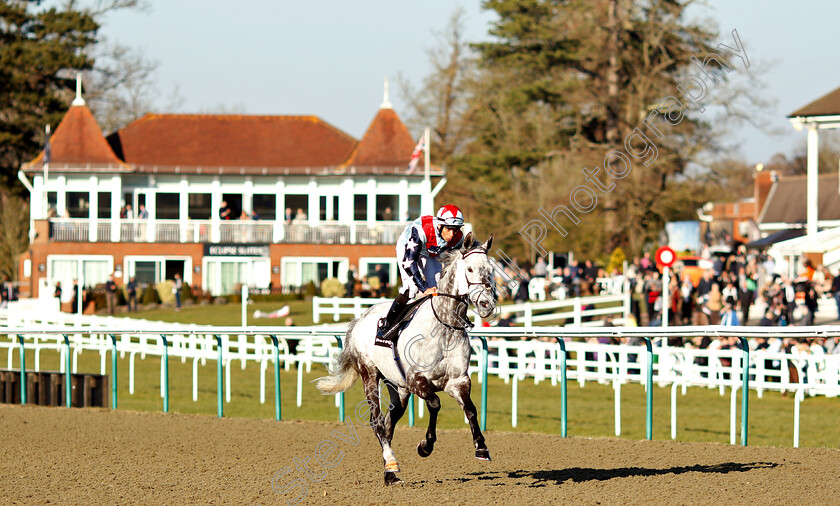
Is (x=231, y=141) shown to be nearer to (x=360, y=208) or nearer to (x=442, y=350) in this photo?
(x=360, y=208)

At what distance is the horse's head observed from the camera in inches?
248

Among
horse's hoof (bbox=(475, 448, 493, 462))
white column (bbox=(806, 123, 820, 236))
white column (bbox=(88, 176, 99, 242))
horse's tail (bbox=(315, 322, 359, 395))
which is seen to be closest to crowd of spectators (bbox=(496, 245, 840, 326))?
white column (bbox=(806, 123, 820, 236))

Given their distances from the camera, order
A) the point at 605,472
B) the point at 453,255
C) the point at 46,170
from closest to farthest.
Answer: the point at 453,255 < the point at 605,472 < the point at 46,170

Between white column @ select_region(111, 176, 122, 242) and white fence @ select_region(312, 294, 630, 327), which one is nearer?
white fence @ select_region(312, 294, 630, 327)

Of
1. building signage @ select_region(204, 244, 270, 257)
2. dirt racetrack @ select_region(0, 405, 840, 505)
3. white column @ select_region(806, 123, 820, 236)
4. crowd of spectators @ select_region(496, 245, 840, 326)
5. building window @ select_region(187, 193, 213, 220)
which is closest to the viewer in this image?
dirt racetrack @ select_region(0, 405, 840, 505)

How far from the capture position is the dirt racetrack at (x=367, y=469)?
6.73 m

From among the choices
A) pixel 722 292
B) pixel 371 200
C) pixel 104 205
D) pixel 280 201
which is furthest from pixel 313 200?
pixel 722 292

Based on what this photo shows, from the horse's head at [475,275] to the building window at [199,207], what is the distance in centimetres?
3198

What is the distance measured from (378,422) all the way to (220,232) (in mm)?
29384

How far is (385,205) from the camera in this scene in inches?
1474

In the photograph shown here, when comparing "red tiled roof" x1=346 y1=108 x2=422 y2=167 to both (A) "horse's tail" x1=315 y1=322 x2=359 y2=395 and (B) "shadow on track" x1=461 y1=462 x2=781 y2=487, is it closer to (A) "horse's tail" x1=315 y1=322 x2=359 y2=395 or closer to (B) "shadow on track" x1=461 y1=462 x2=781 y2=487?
(A) "horse's tail" x1=315 y1=322 x2=359 y2=395

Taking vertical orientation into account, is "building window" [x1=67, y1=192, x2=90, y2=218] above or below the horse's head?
above

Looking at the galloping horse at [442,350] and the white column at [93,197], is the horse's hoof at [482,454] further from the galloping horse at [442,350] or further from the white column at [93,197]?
the white column at [93,197]

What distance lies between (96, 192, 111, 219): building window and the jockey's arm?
31888mm
